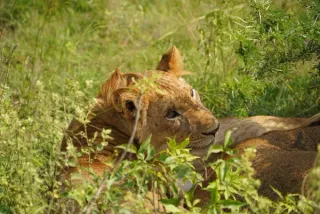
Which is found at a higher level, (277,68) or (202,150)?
(277,68)

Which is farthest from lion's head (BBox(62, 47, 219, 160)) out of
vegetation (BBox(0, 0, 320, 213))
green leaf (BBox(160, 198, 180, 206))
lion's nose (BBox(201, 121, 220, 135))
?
green leaf (BBox(160, 198, 180, 206))

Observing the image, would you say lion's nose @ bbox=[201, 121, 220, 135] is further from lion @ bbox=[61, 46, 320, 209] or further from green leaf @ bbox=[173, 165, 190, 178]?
green leaf @ bbox=[173, 165, 190, 178]

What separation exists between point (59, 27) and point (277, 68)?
137 inches

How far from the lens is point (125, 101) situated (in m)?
5.07

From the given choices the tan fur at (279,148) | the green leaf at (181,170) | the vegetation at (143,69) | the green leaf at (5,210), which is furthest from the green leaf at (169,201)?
the green leaf at (5,210)

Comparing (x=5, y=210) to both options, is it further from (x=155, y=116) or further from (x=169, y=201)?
(x=155, y=116)

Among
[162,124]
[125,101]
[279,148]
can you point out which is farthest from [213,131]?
[125,101]

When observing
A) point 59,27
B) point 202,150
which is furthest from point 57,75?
point 202,150

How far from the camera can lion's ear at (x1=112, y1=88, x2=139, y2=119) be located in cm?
506

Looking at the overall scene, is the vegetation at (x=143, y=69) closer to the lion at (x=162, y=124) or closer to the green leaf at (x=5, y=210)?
the green leaf at (x=5, y=210)

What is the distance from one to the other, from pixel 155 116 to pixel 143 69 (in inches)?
91.3

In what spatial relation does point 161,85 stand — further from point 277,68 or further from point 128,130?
point 277,68

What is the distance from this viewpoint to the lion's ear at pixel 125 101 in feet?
16.6

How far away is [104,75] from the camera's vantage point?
7.39 m
